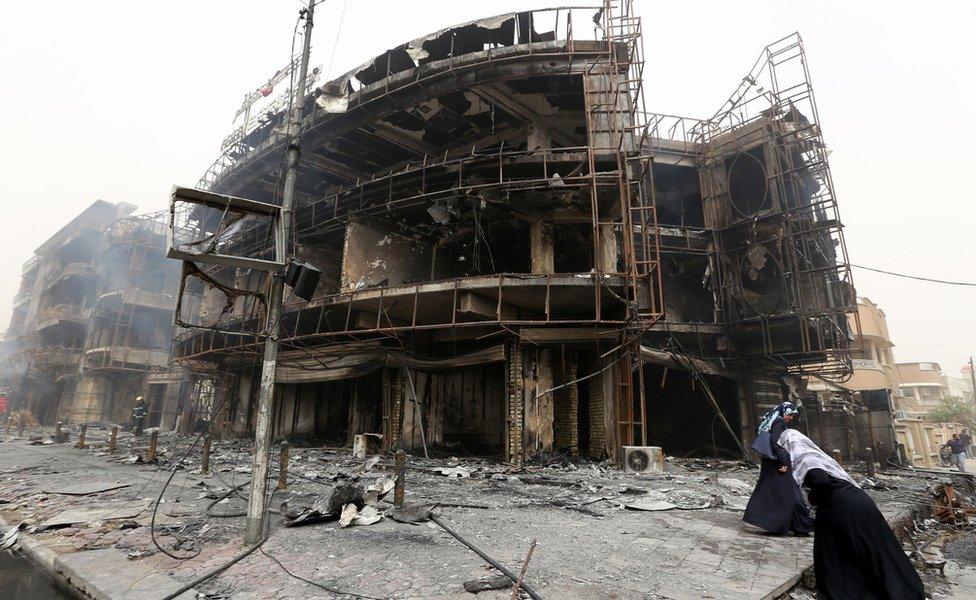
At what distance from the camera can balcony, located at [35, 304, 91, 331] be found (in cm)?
3341

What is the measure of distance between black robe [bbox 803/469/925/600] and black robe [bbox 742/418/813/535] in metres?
1.49

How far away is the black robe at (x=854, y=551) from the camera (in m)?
3.53

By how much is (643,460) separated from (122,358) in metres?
31.2

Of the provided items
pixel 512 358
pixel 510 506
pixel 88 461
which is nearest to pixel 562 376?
pixel 512 358

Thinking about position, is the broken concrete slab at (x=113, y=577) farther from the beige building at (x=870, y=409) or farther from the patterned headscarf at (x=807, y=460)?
the beige building at (x=870, y=409)

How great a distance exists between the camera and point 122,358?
93.8 feet

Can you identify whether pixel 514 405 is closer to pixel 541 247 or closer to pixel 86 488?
pixel 541 247

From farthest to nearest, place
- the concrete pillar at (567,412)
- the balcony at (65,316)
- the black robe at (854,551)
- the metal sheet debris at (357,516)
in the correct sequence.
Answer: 1. the balcony at (65,316)
2. the concrete pillar at (567,412)
3. the metal sheet debris at (357,516)
4. the black robe at (854,551)

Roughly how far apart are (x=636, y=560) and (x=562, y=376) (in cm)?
873

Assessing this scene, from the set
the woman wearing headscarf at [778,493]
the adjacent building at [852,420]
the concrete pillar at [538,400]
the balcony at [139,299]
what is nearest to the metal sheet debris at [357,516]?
the woman wearing headscarf at [778,493]

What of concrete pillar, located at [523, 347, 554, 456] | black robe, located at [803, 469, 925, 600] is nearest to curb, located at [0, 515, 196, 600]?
black robe, located at [803, 469, 925, 600]

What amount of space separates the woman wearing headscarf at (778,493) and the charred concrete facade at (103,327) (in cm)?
2947

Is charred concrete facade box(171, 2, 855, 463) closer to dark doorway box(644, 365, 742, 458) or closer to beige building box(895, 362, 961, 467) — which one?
dark doorway box(644, 365, 742, 458)

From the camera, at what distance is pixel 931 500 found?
28.6 feet
